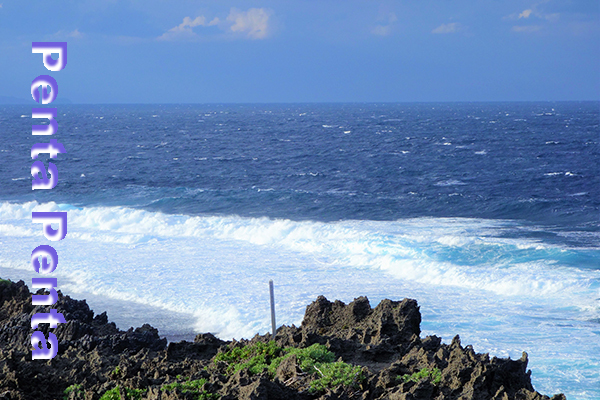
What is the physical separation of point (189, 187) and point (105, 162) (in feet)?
70.0

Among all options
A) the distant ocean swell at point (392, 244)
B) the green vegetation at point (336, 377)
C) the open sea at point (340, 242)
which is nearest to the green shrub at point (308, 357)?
the green vegetation at point (336, 377)

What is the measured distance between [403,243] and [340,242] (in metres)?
3.09

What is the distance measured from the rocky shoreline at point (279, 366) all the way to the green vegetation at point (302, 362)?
0.7 inches

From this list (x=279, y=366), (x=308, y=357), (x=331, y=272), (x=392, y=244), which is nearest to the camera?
(x=279, y=366)

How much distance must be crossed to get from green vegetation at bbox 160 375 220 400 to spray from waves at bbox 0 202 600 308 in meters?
15.9

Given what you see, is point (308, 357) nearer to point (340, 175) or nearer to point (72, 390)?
point (72, 390)

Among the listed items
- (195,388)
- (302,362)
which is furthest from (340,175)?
(195,388)

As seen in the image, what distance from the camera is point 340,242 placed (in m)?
29.0

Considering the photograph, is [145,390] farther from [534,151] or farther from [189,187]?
[534,151]

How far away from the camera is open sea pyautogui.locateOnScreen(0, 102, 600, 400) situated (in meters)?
18.9

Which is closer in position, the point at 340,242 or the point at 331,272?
the point at 331,272

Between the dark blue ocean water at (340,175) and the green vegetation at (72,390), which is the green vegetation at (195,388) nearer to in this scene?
the green vegetation at (72,390)

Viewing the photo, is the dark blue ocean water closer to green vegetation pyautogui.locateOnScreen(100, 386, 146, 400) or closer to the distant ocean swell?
the distant ocean swell

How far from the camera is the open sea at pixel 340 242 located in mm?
18938
